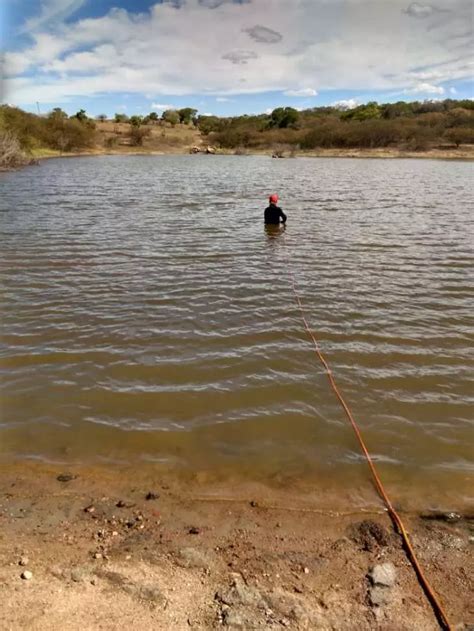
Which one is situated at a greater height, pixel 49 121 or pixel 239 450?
pixel 49 121

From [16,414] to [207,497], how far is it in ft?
9.49

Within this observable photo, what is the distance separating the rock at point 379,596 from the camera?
3.34m

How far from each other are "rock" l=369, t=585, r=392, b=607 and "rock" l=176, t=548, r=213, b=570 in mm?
1196

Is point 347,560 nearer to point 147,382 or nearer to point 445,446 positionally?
point 445,446

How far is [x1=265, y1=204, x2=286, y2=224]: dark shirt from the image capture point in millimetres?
16750

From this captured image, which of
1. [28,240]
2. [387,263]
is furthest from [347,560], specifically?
[28,240]

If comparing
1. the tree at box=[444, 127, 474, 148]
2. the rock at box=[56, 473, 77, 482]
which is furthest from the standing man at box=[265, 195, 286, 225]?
the tree at box=[444, 127, 474, 148]

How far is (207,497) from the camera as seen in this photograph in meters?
4.59

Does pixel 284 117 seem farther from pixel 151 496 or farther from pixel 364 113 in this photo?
pixel 151 496

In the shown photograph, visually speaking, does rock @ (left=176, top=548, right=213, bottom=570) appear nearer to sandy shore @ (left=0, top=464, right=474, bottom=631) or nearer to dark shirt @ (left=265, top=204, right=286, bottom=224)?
sandy shore @ (left=0, top=464, right=474, bottom=631)

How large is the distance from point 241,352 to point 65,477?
11.3 feet

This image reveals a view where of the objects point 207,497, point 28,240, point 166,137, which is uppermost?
point 166,137

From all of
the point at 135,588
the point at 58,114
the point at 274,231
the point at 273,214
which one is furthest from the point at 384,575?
the point at 58,114

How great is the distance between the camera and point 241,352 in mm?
7586
